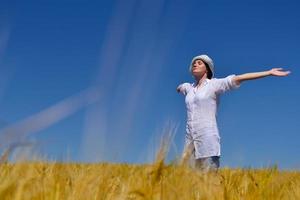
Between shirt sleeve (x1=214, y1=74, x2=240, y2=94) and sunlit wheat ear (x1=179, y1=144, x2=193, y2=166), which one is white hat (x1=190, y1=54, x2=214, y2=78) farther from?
sunlit wheat ear (x1=179, y1=144, x2=193, y2=166)

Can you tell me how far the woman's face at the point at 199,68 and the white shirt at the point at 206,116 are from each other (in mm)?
99

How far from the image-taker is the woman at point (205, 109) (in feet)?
14.6

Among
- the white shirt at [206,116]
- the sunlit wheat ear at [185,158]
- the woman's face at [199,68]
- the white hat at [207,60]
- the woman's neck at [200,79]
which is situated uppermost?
the white hat at [207,60]

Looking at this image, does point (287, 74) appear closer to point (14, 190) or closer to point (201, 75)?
point (201, 75)

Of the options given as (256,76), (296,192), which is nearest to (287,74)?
(256,76)

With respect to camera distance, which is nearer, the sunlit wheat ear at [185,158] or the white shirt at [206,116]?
the sunlit wheat ear at [185,158]

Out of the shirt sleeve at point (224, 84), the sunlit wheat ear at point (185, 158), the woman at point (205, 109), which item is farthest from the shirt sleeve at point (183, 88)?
the sunlit wheat ear at point (185, 158)

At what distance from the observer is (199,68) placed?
15.2 feet

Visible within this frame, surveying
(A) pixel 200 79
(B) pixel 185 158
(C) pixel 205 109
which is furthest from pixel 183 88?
(B) pixel 185 158

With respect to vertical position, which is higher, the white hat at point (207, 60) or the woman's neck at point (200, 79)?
the white hat at point (207, 60)

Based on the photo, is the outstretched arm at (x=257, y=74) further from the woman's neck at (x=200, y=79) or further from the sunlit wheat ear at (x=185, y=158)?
the sunlit wheat ear at (x=185, y=158)

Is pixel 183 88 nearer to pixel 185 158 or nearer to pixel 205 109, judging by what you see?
pixel 205 109

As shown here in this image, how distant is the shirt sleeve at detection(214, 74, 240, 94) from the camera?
4.44 m

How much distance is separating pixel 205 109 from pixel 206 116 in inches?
2.3
